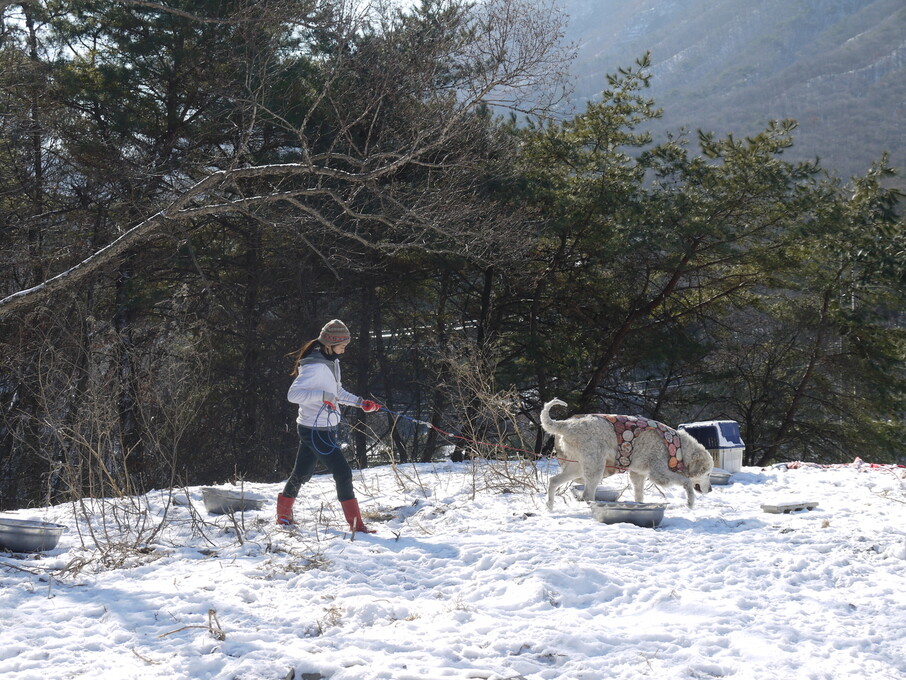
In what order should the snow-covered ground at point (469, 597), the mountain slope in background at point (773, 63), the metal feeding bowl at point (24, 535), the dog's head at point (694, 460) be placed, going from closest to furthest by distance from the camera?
1. the snow-covered ground at point (469, 597)
2. the metal feeding bowl at point (24, 535)
3. the dog's head at point (694, 460)
4. the mountain slope in background at point (773, 63)

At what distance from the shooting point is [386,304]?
18.4 meters

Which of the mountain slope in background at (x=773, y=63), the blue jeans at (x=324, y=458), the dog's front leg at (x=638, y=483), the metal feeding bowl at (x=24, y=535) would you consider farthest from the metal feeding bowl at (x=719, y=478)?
the mountain slope in background at (x=773, y=63)

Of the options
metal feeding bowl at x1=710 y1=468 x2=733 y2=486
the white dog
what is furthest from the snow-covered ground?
metal feeding bowl at x1=710 y1=468 x2=733 y2=486

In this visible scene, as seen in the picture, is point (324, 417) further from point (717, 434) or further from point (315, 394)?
point (717, 434)

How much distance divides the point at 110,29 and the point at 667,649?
1501 centimetres

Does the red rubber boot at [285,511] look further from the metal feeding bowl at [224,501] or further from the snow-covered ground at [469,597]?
the metal feeding bowl at [224,501]

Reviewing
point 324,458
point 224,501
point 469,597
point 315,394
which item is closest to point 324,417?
point 315,394

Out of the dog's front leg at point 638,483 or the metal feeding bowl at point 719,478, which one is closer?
the dog's front leg at point 638,483

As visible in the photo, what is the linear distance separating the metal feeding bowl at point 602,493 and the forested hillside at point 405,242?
3657 mm

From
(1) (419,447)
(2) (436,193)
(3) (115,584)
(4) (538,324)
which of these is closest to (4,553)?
(3) (115,584)

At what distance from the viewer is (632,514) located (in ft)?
21.8

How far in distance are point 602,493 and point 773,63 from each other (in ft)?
527

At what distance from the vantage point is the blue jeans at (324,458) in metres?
6.40

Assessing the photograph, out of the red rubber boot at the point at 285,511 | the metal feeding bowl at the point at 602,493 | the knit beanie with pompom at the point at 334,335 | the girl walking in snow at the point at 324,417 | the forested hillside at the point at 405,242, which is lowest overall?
the metal feeding bowl at the point at 602,493
